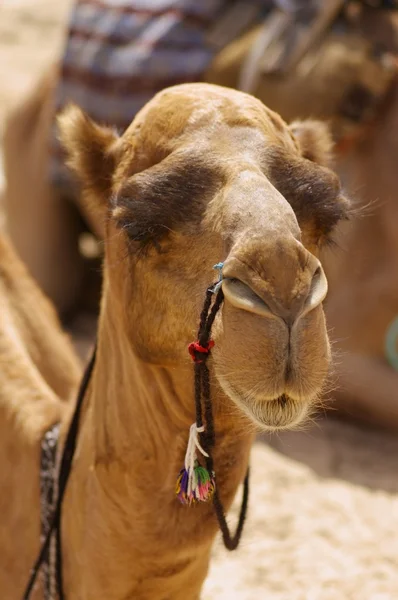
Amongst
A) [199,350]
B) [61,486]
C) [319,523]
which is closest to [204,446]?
[199,350]

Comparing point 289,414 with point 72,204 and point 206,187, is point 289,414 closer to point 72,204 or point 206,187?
point 206,187

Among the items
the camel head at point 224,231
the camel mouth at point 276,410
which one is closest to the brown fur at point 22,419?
the camel head at point 224,231

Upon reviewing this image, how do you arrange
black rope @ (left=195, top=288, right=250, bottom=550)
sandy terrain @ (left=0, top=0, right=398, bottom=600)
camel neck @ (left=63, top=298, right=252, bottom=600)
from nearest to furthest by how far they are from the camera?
black rope @ (left=195, top=288, right=250, bottom=550) → camel neck @ (left=63, top=298, right=252, bottom=600) → sandy terrain @ (left=0, top=0, right=398, bottom=600)

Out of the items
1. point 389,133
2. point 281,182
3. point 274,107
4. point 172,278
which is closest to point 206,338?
point 172,278

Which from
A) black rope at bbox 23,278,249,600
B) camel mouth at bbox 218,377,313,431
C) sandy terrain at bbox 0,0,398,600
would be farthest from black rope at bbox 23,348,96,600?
sandy terrain at bbox 0,0,398,600

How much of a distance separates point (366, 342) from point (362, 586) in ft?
5.00

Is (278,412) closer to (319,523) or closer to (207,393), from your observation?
(207,393)

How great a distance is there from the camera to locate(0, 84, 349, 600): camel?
4.66 ft

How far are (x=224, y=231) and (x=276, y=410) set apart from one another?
298 mm

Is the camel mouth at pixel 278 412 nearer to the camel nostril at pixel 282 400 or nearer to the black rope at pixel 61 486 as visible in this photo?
the camel nostril at pixel 282 400

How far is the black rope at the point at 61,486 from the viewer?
78.1 inches

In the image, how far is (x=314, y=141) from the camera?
1.98 m

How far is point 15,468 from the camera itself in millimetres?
2168

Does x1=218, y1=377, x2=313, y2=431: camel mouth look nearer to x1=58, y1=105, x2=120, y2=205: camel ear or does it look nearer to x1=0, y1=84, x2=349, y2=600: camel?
x1=0, y1=84, x2=349, y2=600: camel
